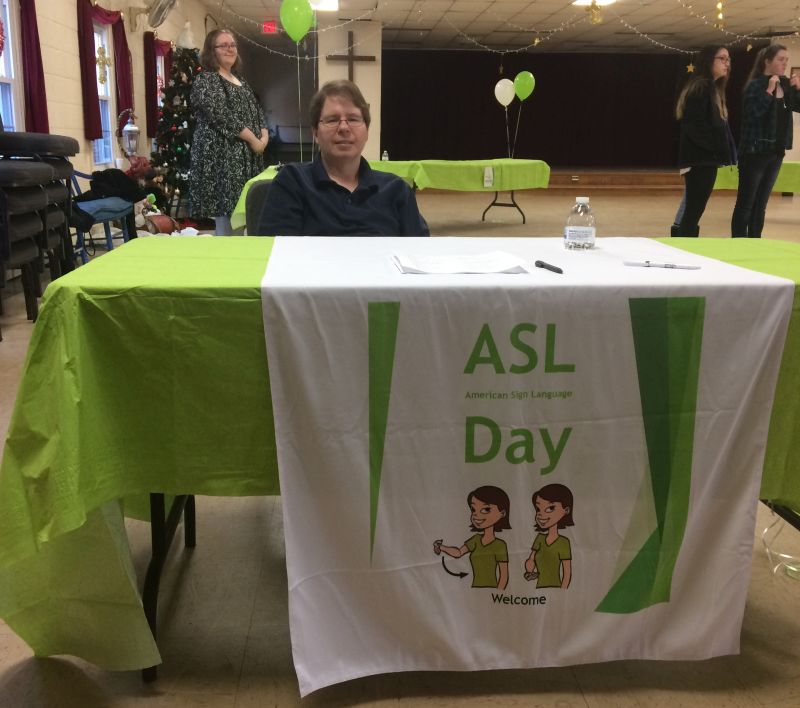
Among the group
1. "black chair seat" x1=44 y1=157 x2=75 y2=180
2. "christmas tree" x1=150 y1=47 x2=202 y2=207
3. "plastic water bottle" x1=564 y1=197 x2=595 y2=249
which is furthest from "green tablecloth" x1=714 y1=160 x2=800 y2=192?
"plastic water bottle" x1=564 y1=197 x2=595 y2=249

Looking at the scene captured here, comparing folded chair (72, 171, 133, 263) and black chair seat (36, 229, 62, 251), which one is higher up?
folded chair (72, 171, 133, 263)

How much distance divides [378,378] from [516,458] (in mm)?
246

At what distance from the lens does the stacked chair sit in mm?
3158

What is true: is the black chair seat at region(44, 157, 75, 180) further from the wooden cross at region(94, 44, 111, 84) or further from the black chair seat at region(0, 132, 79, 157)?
the wooden cross at region(94, 44, 111, 84)

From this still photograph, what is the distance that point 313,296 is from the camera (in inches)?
42.1

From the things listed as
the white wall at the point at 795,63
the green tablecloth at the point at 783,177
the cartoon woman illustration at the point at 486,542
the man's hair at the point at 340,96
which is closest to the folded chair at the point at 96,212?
the man's hair at the point at 340,96

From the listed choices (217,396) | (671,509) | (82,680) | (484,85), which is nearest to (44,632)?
(82,680)

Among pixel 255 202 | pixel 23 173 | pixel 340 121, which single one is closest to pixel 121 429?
pixel 340 121

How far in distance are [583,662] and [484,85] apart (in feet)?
48.5

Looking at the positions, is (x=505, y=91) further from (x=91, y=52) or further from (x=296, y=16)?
(x=91, y=52)

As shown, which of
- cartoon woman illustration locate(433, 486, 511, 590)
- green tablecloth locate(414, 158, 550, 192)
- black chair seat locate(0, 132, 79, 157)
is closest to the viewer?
cartoon woman illustration locate(433, 486, 511, 590)

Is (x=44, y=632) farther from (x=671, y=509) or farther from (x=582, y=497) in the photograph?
(x=671, y=509)

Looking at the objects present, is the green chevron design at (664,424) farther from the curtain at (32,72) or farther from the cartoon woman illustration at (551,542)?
the curtain at (32,72)

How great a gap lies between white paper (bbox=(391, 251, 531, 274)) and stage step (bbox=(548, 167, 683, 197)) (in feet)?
36.3
